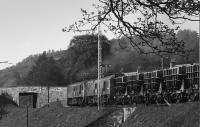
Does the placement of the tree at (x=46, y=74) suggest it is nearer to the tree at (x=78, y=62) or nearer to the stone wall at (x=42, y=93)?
the tree at (x=78, y=62)

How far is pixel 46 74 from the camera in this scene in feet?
403

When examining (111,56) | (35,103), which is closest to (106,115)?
(111,56)

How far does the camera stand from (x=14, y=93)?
102000mm

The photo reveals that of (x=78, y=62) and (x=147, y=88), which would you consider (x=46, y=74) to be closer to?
(x=78, y=62)

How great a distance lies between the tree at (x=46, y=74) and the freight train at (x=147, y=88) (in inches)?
2249

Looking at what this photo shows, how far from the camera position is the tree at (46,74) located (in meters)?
118

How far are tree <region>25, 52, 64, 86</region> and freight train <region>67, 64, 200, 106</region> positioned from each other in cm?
5712

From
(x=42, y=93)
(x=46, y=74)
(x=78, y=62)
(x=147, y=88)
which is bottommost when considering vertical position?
(x=42, y=93)

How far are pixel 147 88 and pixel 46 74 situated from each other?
80.8 metres

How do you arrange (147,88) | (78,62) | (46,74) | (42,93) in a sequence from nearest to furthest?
(147,88) → (78,62) → (42,93) → (46,74)

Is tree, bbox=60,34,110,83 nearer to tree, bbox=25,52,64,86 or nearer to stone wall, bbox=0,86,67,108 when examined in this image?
tree, bbox=25,52,64,86

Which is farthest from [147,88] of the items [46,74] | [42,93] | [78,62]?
[46,74]

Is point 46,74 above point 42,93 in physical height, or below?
above

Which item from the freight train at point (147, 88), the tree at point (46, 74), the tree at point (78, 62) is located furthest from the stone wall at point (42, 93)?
the freight train at point (147, 88)
